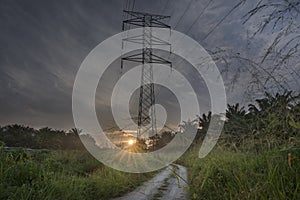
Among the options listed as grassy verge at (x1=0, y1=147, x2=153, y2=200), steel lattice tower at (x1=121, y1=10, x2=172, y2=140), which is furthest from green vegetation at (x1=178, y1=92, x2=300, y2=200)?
steel lattice tower at (x1=121, y1=10, x2=172, y2=140)

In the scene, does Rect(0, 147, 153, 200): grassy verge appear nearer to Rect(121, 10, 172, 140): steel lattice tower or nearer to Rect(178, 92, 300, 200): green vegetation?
Rect(178, 92, 300, 200): green vegetation

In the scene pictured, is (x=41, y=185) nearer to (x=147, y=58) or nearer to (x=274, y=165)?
(x=274, y=165)

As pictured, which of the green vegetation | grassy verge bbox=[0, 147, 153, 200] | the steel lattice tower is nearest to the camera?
the green vegetation

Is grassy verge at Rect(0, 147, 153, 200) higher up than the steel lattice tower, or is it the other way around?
the steel lattice tower

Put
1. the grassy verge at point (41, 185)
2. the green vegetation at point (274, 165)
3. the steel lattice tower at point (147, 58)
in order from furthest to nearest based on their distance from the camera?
the steel lattice tower at point (147, 58) < the grassy verge at point (41, 185) < the green vegetation at point (274, 165)

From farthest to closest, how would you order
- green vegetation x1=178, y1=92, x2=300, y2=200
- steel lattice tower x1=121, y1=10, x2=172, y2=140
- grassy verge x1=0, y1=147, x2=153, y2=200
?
1. steel lattice tower x1=121, y1=10, x2=172, y2=140
2. grassy verge x1=0, y1=147, x2=153, y2=200
3. green vegetation x1=178, y1=92, x2=300, y2=200

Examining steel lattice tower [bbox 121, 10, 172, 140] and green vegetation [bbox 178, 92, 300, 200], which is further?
steel lattice tower [bbox 121, 10, 172, 140]

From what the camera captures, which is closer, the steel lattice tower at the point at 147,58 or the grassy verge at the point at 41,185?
the grassy verge at the point at 41,185

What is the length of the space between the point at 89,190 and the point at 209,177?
2.14 meters

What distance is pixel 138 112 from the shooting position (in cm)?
1338

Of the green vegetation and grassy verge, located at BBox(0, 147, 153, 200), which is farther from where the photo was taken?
grassy verge, located at BBox(0, 147, 153, 200)

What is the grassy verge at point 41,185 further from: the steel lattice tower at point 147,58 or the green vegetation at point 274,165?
the steel lattice tower at point 147,58

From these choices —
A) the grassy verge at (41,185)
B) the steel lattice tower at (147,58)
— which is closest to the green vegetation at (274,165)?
the grassy verge at (41,185)

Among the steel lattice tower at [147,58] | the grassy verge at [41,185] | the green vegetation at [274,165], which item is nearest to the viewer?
the green vegetation at [274,165]
